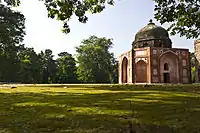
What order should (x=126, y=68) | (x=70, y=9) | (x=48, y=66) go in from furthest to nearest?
(x=48, y=66) < (x=126, y=68) < (x=70, y=9)

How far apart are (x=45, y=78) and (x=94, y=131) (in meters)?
68.4

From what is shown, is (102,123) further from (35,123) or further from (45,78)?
(45,78)

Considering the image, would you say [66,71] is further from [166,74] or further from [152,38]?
[166,74]

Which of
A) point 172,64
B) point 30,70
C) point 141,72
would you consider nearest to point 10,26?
point 141,72

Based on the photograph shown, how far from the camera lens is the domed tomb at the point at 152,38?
41.3 metres

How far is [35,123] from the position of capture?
465cm

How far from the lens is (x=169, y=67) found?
4009 centimetres

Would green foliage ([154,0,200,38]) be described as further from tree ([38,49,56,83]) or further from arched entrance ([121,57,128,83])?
tree ([38,49,56,83])

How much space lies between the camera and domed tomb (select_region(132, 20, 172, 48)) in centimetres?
4131

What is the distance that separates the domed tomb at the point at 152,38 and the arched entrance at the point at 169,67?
2718mm

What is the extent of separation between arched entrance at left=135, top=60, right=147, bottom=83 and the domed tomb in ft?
13.2

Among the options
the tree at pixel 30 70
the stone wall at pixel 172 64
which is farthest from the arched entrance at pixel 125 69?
the tree at pixel 30 70

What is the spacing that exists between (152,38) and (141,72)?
6.67m

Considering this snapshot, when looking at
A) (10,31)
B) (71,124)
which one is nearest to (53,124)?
(71,124)
